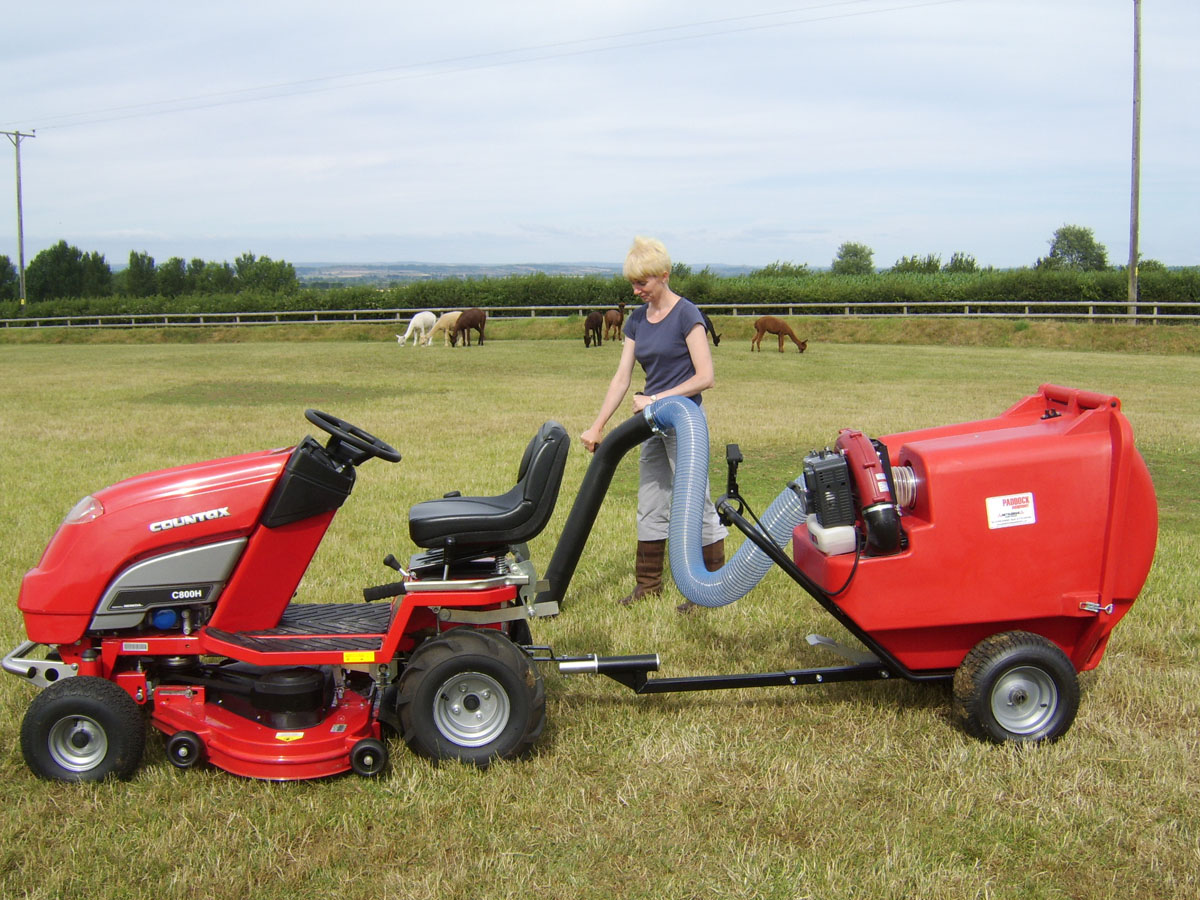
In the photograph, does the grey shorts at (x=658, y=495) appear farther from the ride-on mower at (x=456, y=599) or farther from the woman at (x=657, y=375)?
the ride-on mower at (x=456, y=599)

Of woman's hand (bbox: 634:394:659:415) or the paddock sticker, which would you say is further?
woman's hand (bbox: 634:394:659:415)

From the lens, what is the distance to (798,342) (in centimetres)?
3231

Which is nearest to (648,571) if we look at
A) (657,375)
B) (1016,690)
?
(657,375)

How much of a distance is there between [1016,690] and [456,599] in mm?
2232

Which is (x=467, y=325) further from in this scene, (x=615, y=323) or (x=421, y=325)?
(x=615, y=323)

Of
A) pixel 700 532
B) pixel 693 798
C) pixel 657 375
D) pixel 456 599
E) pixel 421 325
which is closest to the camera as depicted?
pixel 693 798

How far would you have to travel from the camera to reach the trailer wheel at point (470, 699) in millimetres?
3873

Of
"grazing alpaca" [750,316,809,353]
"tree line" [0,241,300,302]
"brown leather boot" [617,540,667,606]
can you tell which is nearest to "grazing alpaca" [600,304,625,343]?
"grazing alpaca" [750,316,809,353]

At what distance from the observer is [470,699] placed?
3.99 meters

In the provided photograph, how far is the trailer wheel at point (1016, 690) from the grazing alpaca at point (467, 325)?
32834mm

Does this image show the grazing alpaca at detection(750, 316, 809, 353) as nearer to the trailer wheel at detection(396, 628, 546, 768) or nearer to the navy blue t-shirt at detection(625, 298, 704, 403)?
the navy blue t-shirt at detection(625, 298, 704, 403)

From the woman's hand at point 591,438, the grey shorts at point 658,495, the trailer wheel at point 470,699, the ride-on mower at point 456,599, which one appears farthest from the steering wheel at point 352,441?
the grey shorts at point 658,495

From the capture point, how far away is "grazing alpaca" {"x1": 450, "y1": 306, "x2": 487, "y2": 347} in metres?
36.7

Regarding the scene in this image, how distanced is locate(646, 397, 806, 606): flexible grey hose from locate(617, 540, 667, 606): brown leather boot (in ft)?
5.88
